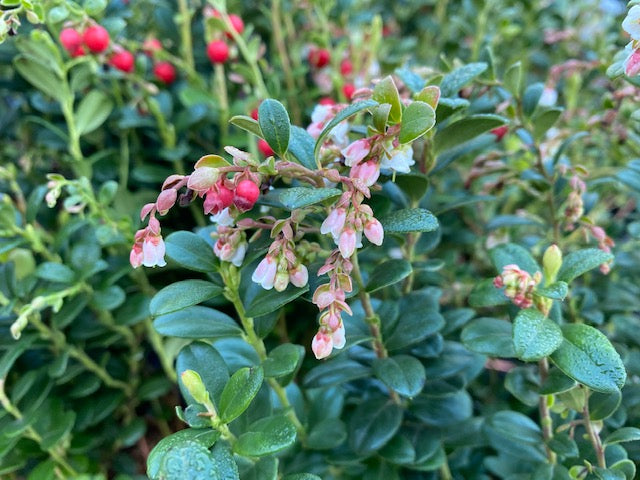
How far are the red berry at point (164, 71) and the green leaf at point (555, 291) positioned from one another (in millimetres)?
992

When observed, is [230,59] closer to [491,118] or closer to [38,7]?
[38,7]

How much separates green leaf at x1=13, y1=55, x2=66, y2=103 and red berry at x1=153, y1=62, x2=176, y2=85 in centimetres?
25

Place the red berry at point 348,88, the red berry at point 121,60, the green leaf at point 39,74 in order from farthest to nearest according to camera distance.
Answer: the red berry at point 348,88
the red berry at point 121,60
the green leaf at point 39,74

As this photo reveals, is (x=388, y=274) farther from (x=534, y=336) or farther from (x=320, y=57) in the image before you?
(x=320, y=57)

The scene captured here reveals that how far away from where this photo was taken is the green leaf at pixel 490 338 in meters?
0.71

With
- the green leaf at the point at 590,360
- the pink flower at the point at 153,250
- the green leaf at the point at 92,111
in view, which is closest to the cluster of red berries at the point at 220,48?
the green leaf at the point at 92,111

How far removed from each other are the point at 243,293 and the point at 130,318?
0.33m

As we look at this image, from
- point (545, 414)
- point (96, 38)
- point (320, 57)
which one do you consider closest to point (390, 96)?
point (545, 414)

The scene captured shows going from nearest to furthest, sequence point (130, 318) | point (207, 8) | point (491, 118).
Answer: point (491, 118), point (130, 318), point (207, 8)

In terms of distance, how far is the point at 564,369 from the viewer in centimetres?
63

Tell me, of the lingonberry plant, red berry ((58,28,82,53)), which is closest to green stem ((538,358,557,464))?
the lingonberry plant

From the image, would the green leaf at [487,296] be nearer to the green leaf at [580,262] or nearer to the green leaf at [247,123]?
the green leaf at [580,262]

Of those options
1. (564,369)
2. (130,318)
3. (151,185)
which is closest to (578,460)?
(564,369)

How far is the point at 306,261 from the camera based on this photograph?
0.70m
